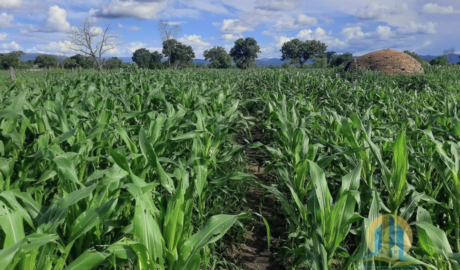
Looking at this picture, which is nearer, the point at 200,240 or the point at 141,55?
the point at 200,240

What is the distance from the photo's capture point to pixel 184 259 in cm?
150

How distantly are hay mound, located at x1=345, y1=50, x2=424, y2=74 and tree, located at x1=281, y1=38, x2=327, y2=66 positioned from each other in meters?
72.6

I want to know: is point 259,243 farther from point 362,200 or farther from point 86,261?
point 86,261

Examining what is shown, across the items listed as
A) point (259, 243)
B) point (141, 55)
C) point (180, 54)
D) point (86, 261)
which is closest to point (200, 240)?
point (86, 261)

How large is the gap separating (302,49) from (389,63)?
75571 millimetres

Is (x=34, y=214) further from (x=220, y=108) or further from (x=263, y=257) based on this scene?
(x=220, y=108)

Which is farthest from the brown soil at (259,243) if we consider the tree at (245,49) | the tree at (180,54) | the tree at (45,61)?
the tree at (245,49)

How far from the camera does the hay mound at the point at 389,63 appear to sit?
1485 centimetres

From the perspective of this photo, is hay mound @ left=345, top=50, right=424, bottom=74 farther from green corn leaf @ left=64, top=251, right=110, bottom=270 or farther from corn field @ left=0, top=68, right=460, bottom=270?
green corn leaf @ left=64, top=251, right=110, bottom=270

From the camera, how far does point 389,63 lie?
1525 centimetres

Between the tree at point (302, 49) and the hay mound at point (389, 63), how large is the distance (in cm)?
7257

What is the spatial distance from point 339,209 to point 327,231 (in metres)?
0.14

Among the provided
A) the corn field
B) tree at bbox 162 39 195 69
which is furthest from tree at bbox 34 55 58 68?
the corn field

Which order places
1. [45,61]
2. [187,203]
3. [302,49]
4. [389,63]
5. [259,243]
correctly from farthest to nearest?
1. [302,49]
2. [45,61]
3. [389,63]
4. [259,243]
5. [187,203]
